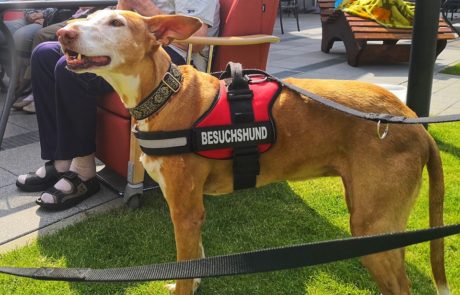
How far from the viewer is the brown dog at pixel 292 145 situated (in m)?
1.99

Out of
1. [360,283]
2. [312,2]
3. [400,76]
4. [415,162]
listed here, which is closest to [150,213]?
[360,283]

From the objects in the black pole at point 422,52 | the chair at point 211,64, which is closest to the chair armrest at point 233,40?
the chair at point 211,64

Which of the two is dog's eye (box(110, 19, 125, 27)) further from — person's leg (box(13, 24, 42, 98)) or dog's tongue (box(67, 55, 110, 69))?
person's leg (box(13, 24, 42, 98))

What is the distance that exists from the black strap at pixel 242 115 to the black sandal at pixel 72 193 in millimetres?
1671

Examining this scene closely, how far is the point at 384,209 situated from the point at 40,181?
273cm

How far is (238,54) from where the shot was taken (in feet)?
11.9

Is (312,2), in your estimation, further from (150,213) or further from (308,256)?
(308,256)

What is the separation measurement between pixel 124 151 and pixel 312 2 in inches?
776

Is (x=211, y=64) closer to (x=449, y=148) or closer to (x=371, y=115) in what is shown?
(x=371, y=115)

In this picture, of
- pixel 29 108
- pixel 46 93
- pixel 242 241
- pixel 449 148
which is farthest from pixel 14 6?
pixel 449 148

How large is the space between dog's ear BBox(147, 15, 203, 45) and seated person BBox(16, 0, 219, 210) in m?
1.04

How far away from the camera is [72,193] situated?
3.39 m

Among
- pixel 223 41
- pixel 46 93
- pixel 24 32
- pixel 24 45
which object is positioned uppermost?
pixel 223 41

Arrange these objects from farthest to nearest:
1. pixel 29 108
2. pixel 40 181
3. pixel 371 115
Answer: pixel 29 108
pixel 40 181
pixel 371 115
